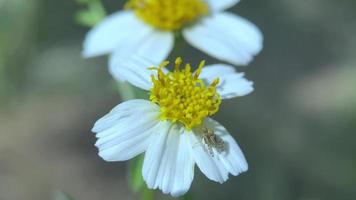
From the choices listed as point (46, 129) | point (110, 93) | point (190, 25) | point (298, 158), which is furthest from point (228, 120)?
point (190, 25)

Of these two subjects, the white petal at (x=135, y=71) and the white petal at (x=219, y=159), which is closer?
the white petal at (x=219, y=159)

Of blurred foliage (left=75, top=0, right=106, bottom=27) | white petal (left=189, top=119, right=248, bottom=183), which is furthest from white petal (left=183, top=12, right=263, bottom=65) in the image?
white petal (left=189, top=119, right=248, bottom=183)

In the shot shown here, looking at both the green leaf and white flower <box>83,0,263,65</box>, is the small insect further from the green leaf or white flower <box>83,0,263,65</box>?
white flower <box>83,0,263,65</box>

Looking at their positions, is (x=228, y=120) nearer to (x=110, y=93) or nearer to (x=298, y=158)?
(x=298, y=158)

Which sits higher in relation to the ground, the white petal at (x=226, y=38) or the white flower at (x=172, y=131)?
the white petal at (x=226, y=38)

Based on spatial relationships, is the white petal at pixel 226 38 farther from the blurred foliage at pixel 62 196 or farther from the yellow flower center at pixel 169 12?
the blurred foliage at pixel 62 196

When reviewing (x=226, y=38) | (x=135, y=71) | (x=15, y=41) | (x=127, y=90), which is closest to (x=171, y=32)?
(x=226, y=38)

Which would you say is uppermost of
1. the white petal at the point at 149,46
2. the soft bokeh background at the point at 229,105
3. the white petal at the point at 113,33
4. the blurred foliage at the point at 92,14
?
the blurred foliage at the point at 92,14

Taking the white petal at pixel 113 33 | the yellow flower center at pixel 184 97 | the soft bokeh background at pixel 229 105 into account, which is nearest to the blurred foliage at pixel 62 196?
the yellow flower center at pixel 184 97
